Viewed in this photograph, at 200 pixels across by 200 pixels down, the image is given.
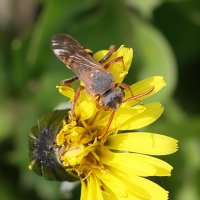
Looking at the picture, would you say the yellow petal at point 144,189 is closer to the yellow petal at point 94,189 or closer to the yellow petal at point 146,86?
the yellow petal at point 94,189

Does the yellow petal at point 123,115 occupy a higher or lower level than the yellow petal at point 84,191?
higher

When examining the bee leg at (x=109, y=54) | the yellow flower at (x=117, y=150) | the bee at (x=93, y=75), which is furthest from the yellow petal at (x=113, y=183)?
the bee leg at (x=109, y=54)

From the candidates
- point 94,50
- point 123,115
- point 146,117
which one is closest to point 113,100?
point 123,115

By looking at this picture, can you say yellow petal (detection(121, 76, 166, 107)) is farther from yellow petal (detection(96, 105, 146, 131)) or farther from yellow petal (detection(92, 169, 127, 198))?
yellow petal (detection(92, 169, 127, 198))

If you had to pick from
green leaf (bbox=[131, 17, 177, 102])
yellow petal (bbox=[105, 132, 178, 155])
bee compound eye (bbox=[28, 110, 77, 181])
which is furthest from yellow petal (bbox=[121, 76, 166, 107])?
green leaf (bbox=[131, 17, 177, 102])

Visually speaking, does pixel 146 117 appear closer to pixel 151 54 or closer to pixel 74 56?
pixel 74 56

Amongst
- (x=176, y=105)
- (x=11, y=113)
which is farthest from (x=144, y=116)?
(x=11, y=113)
